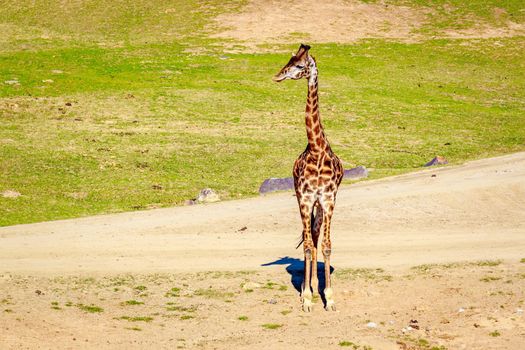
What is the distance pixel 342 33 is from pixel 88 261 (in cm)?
5051

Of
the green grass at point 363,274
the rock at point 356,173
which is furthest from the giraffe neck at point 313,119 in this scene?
the rock at point 356,173

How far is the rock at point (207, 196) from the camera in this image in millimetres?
33428

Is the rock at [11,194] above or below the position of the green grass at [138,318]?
below

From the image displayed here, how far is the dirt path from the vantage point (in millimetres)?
23875

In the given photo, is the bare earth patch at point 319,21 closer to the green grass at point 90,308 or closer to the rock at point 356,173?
the rock at point 356,173

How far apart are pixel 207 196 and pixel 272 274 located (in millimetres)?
11614

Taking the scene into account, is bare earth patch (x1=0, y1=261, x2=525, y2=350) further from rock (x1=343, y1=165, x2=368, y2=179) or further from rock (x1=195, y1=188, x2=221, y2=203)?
rock (x1=343, y1=165, x2=368, y2=179)

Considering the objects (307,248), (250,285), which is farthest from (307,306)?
(250,285)

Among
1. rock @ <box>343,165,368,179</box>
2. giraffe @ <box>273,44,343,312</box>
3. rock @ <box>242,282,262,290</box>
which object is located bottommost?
rock @ <box>343,165,368,179</box>

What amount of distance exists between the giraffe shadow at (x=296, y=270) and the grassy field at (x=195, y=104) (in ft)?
35.2

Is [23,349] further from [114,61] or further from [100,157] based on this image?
[114,61]

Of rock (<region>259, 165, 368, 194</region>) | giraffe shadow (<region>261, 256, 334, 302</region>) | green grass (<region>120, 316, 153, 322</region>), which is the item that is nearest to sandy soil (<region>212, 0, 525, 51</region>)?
rock (<region>259, 165, 368, 194</region>)

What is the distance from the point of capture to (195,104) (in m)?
50.7

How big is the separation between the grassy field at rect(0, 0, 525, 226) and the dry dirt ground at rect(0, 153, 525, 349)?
17.5 feet
